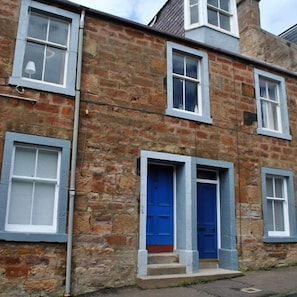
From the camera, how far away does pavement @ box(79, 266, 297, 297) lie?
6.75 meters

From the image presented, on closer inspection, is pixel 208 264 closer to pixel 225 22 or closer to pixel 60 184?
pixel 60 184

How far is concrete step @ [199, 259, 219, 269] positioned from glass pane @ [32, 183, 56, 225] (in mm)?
4141

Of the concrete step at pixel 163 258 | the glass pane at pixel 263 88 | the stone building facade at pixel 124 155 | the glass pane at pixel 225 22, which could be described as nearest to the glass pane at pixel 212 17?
the glass pane at pixel 225 22

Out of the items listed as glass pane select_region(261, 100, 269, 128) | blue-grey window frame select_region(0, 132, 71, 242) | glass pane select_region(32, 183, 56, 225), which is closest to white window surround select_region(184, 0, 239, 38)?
glass pane select_region(261, 100, 269, 128)

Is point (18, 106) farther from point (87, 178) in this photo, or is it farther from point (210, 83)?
point (210, 83)

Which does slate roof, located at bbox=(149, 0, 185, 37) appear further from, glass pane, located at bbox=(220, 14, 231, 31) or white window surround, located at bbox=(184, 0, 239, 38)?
glass pane, located at bbox=(220, 14, 231, 31)

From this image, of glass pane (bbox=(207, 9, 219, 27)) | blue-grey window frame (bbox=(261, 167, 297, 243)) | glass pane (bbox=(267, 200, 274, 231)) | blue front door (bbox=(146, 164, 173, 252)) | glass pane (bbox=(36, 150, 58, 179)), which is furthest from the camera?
glass pane (bbox=(207, 9, 219, 27))

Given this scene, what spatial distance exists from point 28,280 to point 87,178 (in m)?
2.29

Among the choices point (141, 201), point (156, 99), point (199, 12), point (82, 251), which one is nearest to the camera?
point (82, 251)

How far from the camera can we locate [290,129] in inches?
432

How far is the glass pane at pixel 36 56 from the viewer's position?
765 centimetres

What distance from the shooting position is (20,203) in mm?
6934

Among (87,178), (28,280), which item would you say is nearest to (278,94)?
(87,178)

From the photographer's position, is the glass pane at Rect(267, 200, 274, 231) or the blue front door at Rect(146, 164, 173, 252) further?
the glass pane at Rect(267, 200, 274, 231)
